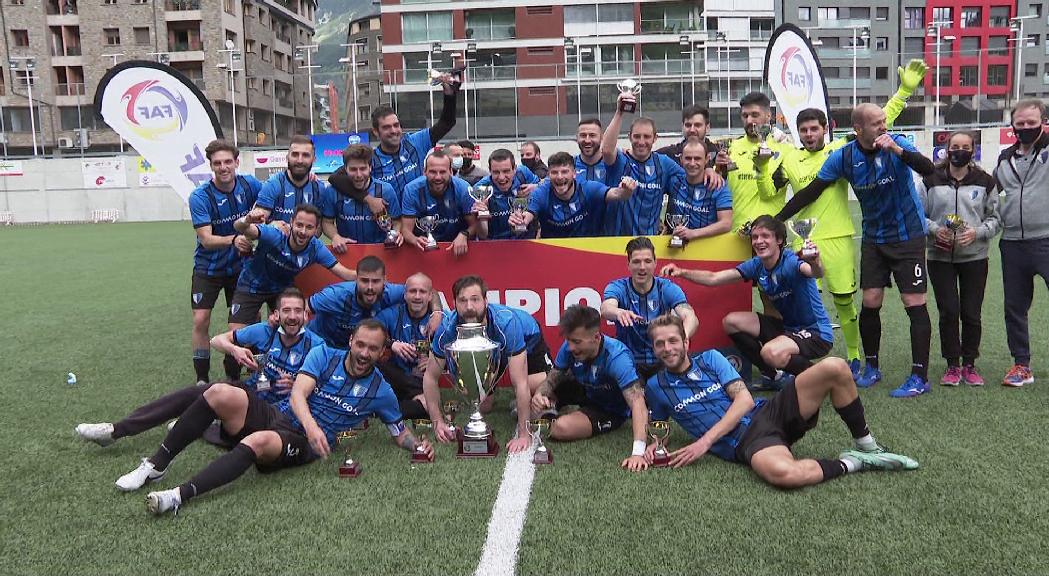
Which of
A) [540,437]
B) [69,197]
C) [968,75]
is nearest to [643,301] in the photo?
[540,437]

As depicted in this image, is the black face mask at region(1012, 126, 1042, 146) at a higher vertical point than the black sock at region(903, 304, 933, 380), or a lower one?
higher

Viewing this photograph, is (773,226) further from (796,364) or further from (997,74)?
(997,74)

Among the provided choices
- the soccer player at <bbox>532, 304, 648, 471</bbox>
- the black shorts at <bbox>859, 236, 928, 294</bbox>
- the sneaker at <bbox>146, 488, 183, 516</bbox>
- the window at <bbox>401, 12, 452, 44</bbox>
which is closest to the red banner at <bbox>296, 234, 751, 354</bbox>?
the black shorts at <bbox>859, 236, 928, 294</bbox>

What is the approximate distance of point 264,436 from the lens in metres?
Answer: 4.00

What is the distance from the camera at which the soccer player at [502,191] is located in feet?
20.5

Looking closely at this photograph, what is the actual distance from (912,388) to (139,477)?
16.0 feet

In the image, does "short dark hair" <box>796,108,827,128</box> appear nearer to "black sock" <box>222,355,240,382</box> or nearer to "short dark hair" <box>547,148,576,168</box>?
"short dark hair" <box>547,148,576,168</box>

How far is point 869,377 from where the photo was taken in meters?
5.80

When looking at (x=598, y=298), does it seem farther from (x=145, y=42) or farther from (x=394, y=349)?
(x=145, y=42)

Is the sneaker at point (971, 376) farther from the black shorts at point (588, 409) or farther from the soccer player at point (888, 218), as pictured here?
the black shorts at point (588, 409)

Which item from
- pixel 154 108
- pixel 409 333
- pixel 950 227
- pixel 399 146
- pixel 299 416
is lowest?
pixel 299 416

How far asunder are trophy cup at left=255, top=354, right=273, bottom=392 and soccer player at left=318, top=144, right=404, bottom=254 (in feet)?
4.68

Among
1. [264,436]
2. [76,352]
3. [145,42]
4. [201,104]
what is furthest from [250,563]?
[145,42]

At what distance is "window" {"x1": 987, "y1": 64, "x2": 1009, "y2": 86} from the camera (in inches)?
1145
